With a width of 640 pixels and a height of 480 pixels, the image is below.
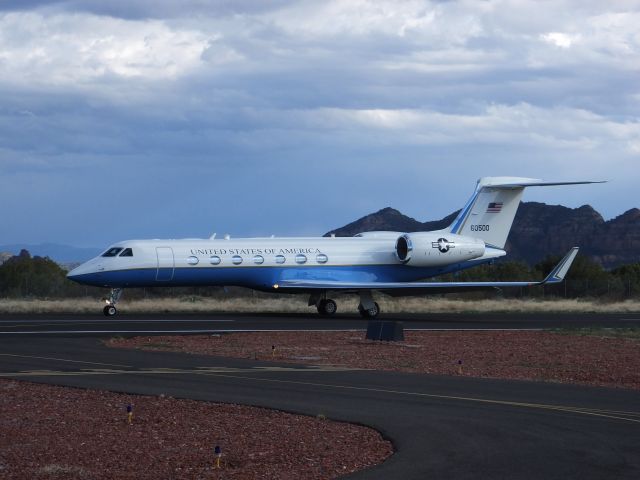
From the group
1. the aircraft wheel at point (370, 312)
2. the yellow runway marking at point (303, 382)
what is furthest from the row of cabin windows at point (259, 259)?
the yellow runway marking at point (303, 382)

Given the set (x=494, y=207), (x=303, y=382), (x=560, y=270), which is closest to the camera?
(x=303, y=382)

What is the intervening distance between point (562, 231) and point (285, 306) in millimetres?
119040

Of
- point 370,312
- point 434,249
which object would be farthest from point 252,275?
point 434,249

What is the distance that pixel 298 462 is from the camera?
11.7 m

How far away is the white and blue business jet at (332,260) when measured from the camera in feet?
134

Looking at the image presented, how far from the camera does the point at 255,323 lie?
3784 centimetres

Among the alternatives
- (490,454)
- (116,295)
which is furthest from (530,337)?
(490,454)

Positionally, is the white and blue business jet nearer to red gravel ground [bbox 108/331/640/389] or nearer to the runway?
the runway

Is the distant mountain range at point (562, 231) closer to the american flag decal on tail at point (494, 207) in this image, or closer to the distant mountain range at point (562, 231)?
A: the distant mountain range at point (562, 231)

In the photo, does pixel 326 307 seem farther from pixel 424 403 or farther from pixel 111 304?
pixel 424 403

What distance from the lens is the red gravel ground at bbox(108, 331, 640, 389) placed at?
2198 cm

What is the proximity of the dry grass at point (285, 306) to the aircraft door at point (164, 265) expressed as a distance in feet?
18.8

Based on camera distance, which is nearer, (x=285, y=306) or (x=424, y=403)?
(x=424, y=403)

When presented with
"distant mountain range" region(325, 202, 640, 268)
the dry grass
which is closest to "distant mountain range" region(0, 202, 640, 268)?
"distant mountain range" region(325, 202, 640, 268)
